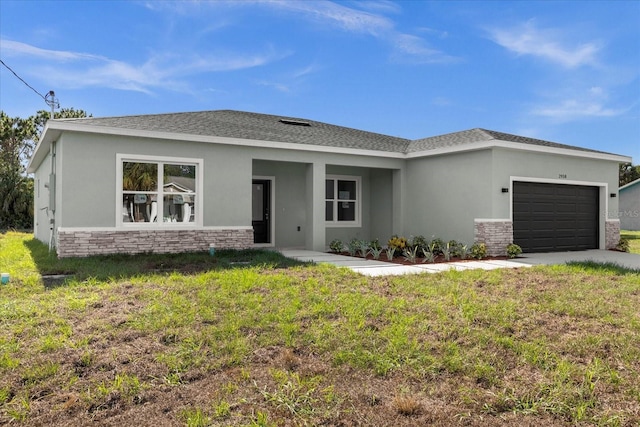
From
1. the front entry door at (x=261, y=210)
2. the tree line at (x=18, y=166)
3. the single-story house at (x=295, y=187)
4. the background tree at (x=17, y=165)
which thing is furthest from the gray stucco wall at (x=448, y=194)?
the background tree at (x=17, y=165)

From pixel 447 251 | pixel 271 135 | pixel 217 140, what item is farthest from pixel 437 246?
pixel 217 140

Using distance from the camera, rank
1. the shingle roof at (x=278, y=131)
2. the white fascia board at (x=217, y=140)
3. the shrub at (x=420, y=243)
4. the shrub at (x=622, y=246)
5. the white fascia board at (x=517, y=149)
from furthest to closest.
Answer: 1. the shrub at (x=622, y=246)
2. the shrub at (x=420, y=243)
3. the white fascia board at (x=517, y=149)
4. the shingle roof at (x=278, y=131)
5. the white fascia board at (x=217, y=140)

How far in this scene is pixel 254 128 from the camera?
1275cm

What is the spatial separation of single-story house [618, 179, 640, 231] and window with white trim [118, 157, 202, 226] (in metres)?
28.4

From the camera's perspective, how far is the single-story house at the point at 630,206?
2794cm

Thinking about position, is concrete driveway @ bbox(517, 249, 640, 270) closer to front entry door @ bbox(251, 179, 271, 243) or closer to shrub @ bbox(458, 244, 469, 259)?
shrub @ bbox(458, 244, 469, 259)

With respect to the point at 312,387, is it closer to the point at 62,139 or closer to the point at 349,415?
the point at 349,415

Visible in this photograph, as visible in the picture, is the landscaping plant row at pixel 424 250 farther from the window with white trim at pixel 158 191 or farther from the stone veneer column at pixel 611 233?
the stone veneer column at pixel 611 233

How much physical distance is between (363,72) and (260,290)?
11.7 metres

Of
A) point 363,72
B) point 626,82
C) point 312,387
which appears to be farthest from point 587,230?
point 312,387

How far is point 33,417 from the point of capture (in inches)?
112

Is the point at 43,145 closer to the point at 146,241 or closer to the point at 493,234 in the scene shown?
the point at 146,241

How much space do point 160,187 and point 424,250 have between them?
7019 mm

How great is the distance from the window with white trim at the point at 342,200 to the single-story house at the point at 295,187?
4 centimetres
